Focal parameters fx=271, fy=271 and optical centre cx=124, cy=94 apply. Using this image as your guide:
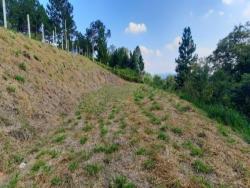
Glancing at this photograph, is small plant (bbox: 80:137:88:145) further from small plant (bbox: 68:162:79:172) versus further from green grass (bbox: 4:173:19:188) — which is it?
green grass (bbox: 4:173:19:188)

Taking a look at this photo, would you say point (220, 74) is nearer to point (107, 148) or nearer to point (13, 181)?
point (107, 148)

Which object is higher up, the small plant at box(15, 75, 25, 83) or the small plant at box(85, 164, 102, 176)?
the small plant at box(15, 75, 25, 83)

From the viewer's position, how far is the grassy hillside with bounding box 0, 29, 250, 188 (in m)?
5.18

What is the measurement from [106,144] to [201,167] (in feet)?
7.76

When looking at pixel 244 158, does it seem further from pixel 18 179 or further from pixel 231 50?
pixel 231 50

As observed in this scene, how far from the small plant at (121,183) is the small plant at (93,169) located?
0.47 metres

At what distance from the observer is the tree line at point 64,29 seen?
3850 centimetres

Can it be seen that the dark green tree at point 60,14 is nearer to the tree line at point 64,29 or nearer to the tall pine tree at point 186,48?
the tree line at point 64,29

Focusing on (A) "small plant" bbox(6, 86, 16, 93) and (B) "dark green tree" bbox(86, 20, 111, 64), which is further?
(B) "dark green tree" bbox(86, 20, 111, 64)

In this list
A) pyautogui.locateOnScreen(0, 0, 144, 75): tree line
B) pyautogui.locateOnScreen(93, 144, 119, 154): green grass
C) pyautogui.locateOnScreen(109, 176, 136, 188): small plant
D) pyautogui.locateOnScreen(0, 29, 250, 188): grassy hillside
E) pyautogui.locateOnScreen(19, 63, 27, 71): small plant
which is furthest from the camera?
pyautogui.locateOnScreen(0, 0, 144, 75): tree line

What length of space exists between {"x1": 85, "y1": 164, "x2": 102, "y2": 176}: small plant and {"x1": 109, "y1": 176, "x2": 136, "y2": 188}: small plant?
0.47 meters

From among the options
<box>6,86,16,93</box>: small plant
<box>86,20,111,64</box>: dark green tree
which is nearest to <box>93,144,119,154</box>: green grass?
<box>6,86,16,93</box>: small plant

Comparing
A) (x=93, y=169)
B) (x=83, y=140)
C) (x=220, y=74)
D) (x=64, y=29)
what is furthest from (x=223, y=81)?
(x=64, y=29)

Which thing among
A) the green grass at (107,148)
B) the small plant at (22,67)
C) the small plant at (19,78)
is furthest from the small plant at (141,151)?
the small plant at (22,67)
